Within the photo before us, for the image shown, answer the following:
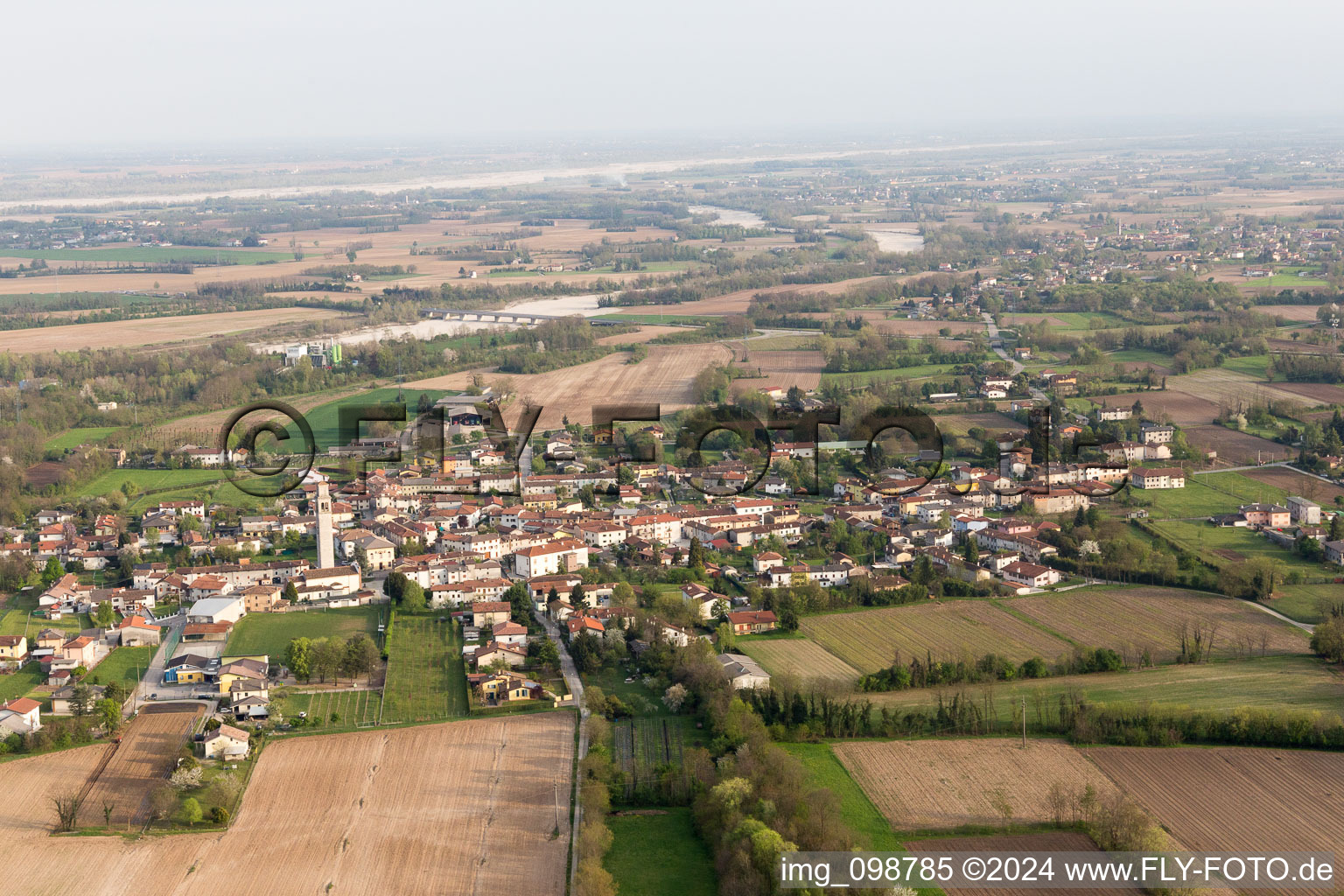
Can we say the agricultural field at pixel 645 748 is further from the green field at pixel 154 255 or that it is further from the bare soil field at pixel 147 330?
the green field at pixel 154 255

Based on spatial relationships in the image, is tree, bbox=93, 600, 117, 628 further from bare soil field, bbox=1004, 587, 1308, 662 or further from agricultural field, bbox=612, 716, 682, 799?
bare soil field, bbox=1004, 587, 1308, 662

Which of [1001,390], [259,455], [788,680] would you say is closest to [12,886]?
[788,680]

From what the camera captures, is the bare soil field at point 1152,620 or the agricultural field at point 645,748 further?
the bare soil field at point 1152,620

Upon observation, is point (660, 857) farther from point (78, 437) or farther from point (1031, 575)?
point (78, 437)

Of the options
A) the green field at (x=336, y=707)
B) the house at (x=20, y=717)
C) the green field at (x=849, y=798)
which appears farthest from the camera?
the green field at (x=336, y=707)


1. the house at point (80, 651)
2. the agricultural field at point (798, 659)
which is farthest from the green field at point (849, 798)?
the house at point (80, 651)

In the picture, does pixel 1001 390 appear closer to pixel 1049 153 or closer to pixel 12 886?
pixel 12 886
